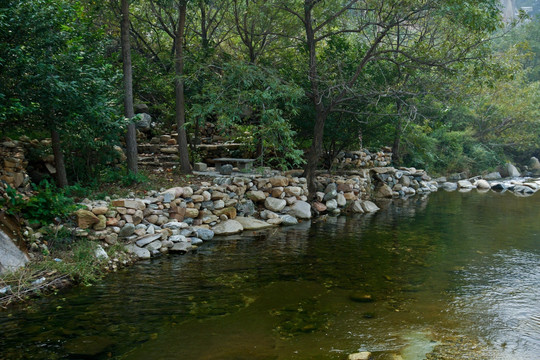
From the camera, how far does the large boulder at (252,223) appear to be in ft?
30.7

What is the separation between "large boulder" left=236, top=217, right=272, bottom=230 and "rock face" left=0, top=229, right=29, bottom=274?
4463 millimetres

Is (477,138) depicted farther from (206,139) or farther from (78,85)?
(78,85)

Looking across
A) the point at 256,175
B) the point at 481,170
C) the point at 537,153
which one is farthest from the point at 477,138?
the point at 256,175

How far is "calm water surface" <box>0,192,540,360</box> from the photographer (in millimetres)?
4125

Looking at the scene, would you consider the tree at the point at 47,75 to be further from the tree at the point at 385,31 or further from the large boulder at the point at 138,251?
the tree at the point at 385,31

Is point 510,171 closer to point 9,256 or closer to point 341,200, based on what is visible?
point 341,200

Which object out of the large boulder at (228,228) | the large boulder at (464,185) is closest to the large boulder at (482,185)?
the large boulder at (464,185)

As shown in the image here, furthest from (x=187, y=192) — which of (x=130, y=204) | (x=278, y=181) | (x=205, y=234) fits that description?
(x=278, y=181)

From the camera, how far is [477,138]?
24.6 metres

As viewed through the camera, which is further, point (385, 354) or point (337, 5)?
point (337, 5)

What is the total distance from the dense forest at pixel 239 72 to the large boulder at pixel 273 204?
0.93m

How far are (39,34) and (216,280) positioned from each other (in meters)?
4.14

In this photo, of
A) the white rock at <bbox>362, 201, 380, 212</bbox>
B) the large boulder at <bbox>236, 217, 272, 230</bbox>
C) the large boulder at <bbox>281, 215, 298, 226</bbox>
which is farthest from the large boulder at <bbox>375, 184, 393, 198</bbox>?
the large boulder at <bbox>236, 217, 272, 230</bbox>

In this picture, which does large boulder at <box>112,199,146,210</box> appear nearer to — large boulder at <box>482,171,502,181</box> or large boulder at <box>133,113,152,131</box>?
large boulder at <box>133,113,152,131</box>
